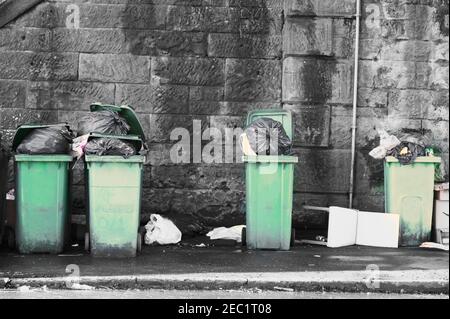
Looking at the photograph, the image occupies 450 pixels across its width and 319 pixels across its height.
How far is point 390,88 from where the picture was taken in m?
8.14

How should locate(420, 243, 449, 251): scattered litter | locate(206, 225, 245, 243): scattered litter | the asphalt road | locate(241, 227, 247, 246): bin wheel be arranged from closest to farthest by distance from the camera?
1. the asphalt road
2. locate(420, 243, 449, 251): scattered litter
3. locate(241, 227, 247, 246): bin wheel
4. locate(206, 225, 245, 243): scattered litter

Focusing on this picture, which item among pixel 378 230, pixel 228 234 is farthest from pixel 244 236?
pixel 378 230

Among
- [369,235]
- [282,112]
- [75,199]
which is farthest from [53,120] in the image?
[369,235]

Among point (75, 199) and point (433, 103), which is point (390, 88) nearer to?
point (433, 103)

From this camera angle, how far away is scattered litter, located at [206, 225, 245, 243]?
7723 millimetres

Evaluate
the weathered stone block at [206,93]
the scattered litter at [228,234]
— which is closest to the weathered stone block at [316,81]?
the weathered stone block at [206,93]

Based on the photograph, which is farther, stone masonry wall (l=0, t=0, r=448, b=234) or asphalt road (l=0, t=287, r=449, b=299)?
stone masonry wall (l=0, t=0, r=448, b=234)

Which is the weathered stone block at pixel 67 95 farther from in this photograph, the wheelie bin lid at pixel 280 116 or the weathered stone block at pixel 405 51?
the weathered stone block at pixel 405 51

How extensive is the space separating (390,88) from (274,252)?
104 inches

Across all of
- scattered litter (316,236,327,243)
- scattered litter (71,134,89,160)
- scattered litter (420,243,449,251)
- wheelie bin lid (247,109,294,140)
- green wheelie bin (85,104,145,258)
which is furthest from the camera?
scattered litter (316,236,327,243)

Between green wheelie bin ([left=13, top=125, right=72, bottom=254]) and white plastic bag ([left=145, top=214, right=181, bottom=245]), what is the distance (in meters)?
1.07

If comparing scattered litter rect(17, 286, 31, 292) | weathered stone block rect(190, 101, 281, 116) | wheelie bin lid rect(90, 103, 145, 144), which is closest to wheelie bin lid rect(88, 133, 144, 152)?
wheelie bin lid rect(90, 103, 145, 144)

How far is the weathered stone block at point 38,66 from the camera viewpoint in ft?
26.5

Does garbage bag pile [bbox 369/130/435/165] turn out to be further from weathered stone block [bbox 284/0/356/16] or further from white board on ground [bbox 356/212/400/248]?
weathered stone block [bbox 284/0/356/16]
